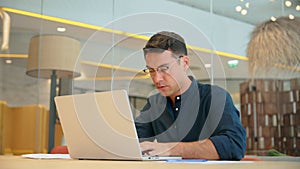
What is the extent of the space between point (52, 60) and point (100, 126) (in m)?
3.21

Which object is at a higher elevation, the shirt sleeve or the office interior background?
the office interior background

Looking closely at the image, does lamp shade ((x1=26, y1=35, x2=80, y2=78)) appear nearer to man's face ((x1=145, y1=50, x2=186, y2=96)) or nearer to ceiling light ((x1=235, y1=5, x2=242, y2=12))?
ceiling light ((x1=235, y1=5, x2=242, y2=12))

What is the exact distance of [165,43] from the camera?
1507 millimetres

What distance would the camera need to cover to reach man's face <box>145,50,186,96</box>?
1458 mm

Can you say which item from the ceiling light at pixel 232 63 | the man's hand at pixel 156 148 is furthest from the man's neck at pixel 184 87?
the ceiling light at pixel 232 63

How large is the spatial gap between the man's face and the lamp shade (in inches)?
105

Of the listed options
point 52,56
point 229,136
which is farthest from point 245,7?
point 229,136

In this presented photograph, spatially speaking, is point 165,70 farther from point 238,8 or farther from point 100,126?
point 238,8

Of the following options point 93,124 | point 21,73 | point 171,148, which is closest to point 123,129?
point 93,124

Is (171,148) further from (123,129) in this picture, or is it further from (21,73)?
(21,73)

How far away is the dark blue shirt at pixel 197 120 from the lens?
60.4 inches

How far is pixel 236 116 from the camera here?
1.61 meters

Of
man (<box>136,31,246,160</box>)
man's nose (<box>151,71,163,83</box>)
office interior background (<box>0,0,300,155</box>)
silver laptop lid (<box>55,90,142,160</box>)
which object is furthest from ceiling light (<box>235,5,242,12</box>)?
silver laptop lid (<box>55,90,142,160</box>)

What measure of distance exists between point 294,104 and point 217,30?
3.42 feet
